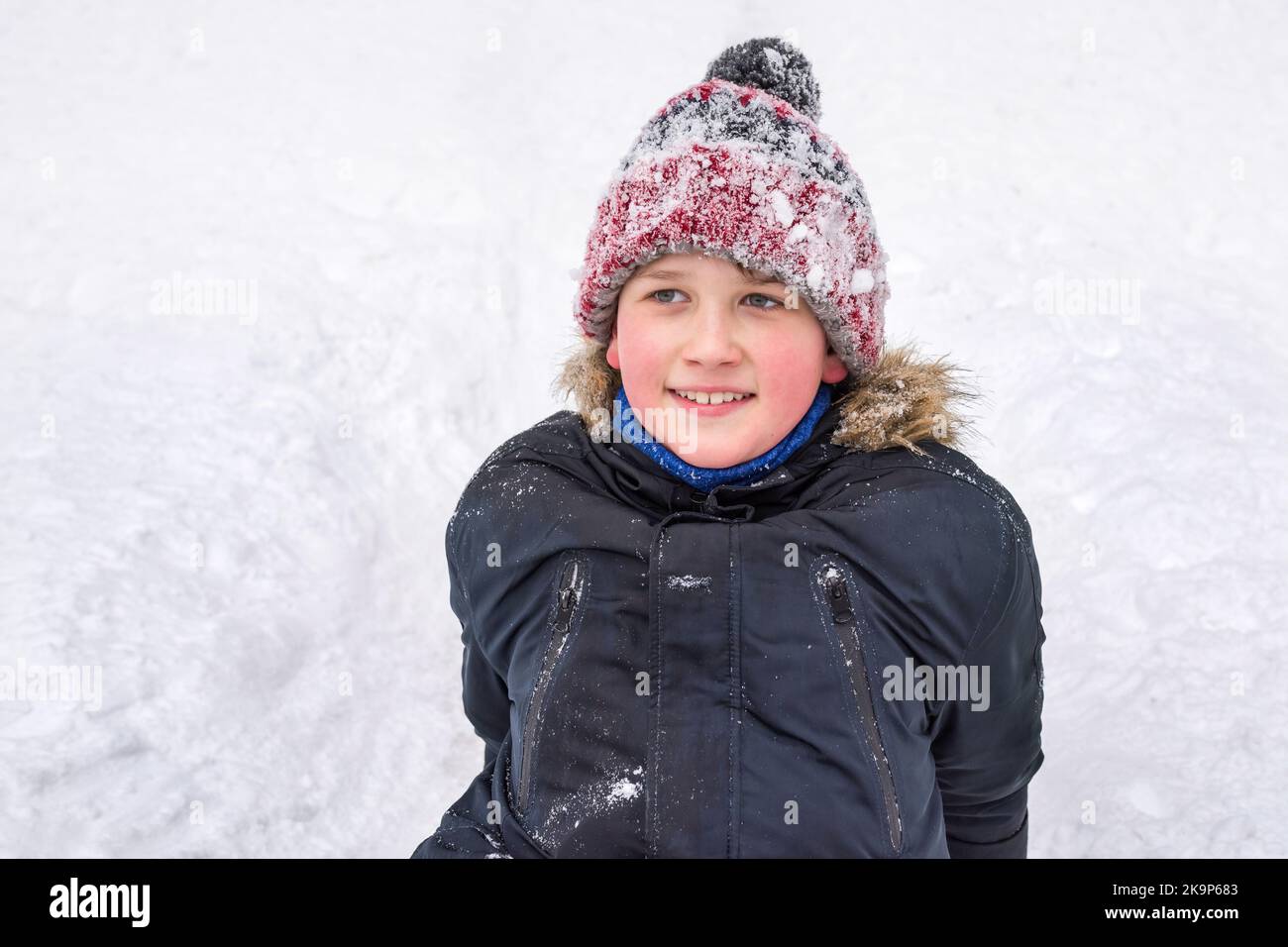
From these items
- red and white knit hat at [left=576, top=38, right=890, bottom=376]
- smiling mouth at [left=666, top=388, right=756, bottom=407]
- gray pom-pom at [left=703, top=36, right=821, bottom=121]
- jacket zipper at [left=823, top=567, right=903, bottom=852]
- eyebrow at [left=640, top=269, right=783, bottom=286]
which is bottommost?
jacket zipper at [left=823, top=567, right=903, bottom=852]

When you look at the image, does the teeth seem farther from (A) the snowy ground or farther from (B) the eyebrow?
(A) the snowy ground

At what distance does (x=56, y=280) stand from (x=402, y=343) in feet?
5.40

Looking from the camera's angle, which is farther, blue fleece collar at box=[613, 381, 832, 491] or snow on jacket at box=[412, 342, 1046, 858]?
blue fleece collar at box=[613, 381, 832, 491]

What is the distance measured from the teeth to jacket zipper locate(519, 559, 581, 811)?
394 millimetres

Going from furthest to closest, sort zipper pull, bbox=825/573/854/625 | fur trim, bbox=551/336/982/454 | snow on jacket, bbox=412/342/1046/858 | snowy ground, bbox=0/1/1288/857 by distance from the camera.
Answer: snowy ground, bbox=0/1/1288/857
fur trim, bbox=551/336/982/454
zipper pull, bbox=825/573/854/625
snow on jacket, bbox=412/342/1046/858

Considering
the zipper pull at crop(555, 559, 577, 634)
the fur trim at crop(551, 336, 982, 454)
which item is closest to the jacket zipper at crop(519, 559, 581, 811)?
the zipper pull at crop(555, 559, 577, 634)

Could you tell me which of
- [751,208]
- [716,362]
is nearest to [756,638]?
[716,362]

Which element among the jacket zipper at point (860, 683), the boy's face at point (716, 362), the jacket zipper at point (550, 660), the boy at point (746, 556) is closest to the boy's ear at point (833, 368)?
the boy at point (746, 556)

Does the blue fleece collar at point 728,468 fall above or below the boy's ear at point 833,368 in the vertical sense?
below

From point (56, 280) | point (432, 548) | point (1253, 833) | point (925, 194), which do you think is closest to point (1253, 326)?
point (925, 194)

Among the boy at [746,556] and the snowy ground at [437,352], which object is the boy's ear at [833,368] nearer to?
the boy at [746,556]

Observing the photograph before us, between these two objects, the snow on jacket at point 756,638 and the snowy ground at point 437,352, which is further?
the snowy ground at point 437,352

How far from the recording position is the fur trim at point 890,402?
2.16m

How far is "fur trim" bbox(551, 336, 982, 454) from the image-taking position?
7.07ft
